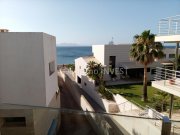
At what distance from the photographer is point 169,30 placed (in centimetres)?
1206

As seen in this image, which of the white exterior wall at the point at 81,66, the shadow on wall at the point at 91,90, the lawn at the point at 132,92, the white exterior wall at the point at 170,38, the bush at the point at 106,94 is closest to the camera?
the white exterior wall at the point at 170,38

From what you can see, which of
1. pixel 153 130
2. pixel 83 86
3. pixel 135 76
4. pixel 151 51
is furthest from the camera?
pixel 135 76

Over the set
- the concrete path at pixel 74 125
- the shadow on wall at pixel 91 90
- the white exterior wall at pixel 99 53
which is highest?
the white exterior wall at pixel 99 53

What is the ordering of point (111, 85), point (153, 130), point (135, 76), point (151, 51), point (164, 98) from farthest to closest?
point (135, 76) < point (111, 85) < point (151, 51) < point (164, 98) < point (153, 130)

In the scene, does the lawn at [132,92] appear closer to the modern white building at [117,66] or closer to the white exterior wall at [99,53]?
the modern white building at [117,66]

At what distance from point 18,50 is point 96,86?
15.7 meters

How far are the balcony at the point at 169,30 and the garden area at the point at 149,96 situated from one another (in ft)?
19.6

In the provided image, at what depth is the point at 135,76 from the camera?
32.1 meters

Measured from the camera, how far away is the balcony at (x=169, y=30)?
11.3m

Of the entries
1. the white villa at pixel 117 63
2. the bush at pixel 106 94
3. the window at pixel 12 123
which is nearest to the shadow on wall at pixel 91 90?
the white villa at pixel 117 63

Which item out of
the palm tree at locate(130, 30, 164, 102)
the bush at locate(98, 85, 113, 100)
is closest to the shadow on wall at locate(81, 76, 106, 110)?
the bush at locate(98, 85, 113, 100)

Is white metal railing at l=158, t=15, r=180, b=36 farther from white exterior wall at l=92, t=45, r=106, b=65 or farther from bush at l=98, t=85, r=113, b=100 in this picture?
white exterior wall at l=92, t=45, r=106, b=65

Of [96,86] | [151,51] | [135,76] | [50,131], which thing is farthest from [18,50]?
[135,76]

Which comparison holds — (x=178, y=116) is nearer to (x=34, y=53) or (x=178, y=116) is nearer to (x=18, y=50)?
(x=34, y=53)
